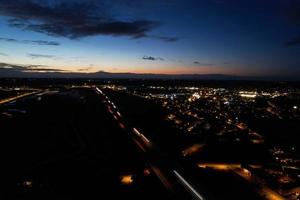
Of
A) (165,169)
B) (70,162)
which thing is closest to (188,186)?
(165,169)

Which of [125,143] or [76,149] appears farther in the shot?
[125,143]

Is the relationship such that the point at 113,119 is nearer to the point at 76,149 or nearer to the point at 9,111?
the point at 9,111

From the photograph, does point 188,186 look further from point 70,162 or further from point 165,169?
point 70,162

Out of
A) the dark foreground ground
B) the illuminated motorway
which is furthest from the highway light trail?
the dark foreground ground

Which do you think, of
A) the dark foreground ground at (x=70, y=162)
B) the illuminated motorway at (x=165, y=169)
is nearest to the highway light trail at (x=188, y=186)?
the illuminated motorway at (x=165, y=169)

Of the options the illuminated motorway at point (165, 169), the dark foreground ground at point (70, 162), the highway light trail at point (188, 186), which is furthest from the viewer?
the illuminated motorway at point (165, 169)

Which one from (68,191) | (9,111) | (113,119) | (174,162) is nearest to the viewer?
(68,191)

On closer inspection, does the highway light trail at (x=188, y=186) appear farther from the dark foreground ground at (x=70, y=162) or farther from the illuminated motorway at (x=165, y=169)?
the dark foreground ground at (x=70, y=162)

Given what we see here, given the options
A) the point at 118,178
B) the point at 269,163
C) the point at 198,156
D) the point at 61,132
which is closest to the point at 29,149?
the point at 61,132

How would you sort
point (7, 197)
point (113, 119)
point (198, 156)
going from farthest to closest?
point (113, 119) → point (198, 156) → point (7, 197)
